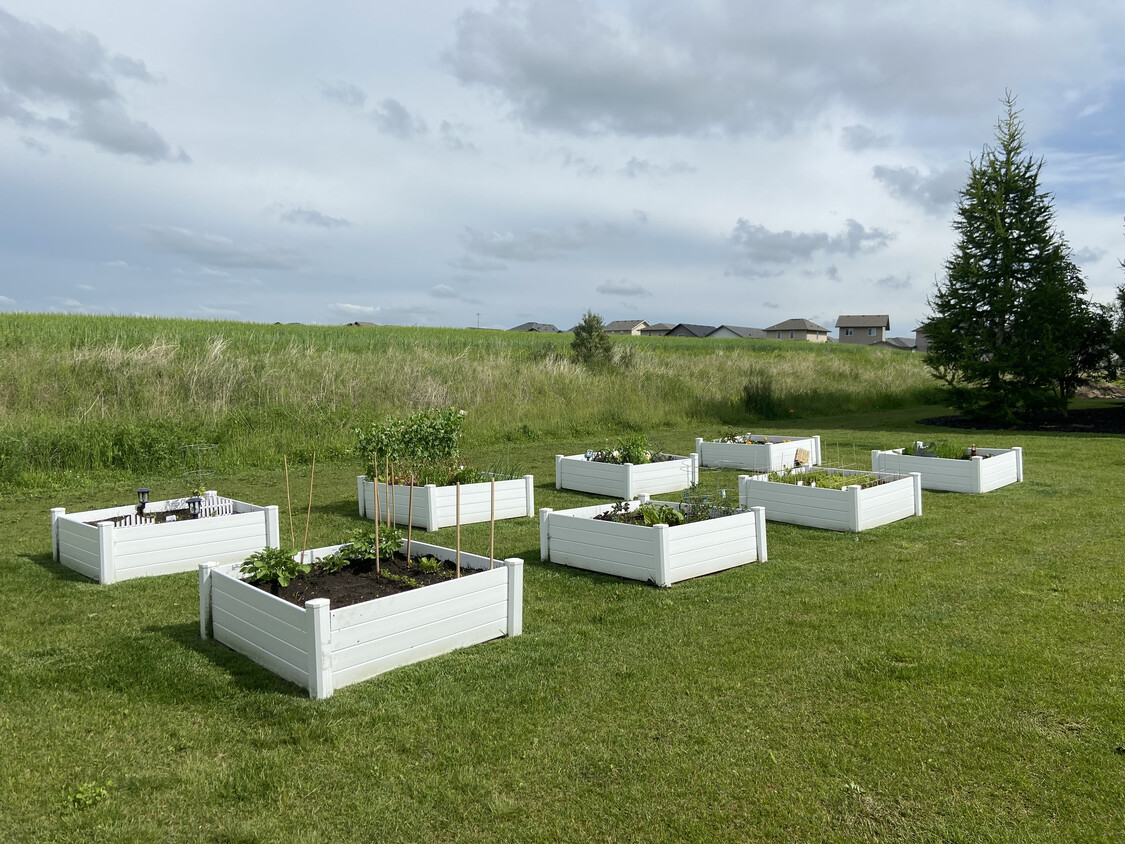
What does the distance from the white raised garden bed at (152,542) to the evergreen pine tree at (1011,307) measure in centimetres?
1976

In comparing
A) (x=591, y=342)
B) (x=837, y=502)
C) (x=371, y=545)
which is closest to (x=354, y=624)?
(x=371, y=545)

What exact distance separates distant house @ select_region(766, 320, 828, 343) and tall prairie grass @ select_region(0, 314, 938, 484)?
81.7m

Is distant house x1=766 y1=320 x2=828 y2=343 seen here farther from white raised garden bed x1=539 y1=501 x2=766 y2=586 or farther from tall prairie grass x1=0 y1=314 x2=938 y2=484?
white raised garden bed x1=539 y1=501 x2=766 y2=586

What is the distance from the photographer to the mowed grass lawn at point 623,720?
3.25 meters

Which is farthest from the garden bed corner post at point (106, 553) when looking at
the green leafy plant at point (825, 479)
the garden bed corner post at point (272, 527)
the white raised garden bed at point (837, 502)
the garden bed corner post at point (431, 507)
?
the green leafy plant at point (825, 479)

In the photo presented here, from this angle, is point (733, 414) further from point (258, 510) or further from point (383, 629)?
point (383, 629)

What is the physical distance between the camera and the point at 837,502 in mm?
8734

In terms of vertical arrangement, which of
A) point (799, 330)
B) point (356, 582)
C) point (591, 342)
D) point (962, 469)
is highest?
point (799, 330)

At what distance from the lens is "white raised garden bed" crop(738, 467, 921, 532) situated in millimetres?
8656

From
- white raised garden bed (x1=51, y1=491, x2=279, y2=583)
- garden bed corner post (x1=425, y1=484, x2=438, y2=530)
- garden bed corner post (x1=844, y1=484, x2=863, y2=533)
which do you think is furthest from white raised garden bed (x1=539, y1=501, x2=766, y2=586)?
white raised garden bed (x1=51, y1=491, x2=279, y2=583)

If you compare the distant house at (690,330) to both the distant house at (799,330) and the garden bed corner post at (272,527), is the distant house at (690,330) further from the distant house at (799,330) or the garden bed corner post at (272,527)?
the garden bed corner post at (272,527)

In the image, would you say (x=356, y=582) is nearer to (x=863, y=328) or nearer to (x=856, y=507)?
(x=856, y=507)

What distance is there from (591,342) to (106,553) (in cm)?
1948

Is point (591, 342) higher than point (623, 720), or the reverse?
point (591, 342)
